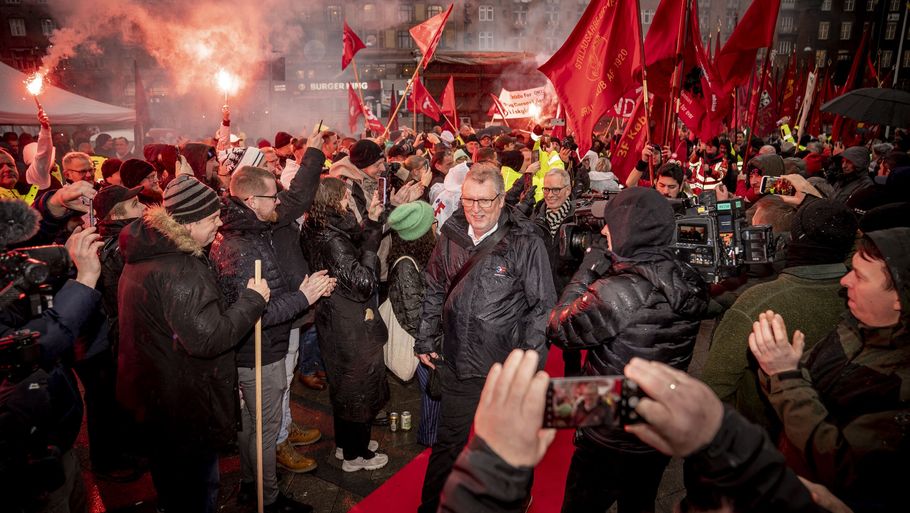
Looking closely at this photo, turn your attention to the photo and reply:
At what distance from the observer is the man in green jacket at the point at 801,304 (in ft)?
9.05

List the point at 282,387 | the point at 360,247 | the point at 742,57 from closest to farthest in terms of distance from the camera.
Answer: the point at 282,387
the point at 360,247
the point at 742,57

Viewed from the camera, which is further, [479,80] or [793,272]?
[479,80]

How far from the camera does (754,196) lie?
21.6 feet

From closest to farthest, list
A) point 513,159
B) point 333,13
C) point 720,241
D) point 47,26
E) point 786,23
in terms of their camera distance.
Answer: point 720,241
point 513,159
point 333,13
point 47,26
point 786,23

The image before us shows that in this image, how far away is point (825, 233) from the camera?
9.04ft

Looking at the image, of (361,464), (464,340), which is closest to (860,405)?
(464,340)

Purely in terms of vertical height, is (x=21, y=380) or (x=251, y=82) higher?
(x=251, y=82)

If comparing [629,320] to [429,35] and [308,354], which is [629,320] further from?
[429,35]

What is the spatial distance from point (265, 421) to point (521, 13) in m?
50.8

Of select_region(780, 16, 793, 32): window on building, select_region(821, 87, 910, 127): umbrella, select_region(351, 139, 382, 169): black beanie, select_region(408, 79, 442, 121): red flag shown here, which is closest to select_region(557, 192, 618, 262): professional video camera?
select_region(351, 139, 382, 169): black beanie

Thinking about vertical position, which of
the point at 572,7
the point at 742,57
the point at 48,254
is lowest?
the point at 48,254

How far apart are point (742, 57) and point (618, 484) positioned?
689 cm

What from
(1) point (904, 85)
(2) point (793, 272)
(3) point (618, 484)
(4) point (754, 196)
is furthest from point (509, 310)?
(1) point (904, 85)

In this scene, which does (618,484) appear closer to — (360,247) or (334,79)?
(360,247)
